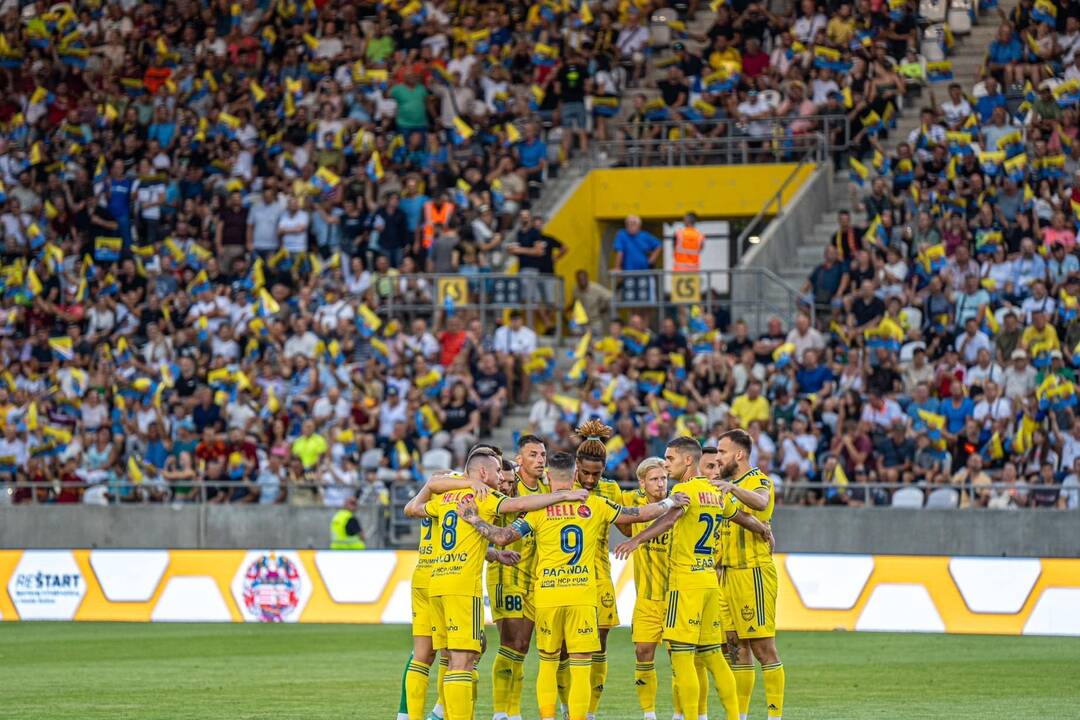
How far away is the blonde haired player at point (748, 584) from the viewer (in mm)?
13922

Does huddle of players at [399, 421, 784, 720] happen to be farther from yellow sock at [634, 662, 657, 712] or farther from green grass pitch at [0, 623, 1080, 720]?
green grass pitch at [0, 623, 1080, 720]

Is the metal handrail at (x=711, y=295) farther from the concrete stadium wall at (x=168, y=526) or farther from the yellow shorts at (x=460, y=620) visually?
the yellow shorts at (x=460, y=620)

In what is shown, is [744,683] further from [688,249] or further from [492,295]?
[492,295]

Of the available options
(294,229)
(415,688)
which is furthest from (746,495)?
(294,229)

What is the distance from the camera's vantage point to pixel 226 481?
28703 mm

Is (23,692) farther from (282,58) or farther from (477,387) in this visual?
(282,58)

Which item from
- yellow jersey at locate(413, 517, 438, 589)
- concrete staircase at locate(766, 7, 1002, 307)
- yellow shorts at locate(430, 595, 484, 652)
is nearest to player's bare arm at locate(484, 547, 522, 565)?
yellow shorts at locate(430, 595, 484, 652)

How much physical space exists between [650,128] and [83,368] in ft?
35.1

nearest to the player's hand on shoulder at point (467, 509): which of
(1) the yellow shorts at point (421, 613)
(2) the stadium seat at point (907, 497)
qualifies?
(1) the yellow shorts at point (421, 613)

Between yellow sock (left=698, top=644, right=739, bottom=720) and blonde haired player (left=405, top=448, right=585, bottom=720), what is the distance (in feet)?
5.64

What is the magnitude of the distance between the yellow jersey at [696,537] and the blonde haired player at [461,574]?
1125 mm

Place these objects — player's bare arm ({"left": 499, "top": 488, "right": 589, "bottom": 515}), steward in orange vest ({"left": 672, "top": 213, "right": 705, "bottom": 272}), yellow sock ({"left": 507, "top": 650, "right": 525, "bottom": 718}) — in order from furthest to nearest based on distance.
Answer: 1. steward in orange vest ({"left": 672, "top": 213, "right": 705, "bottom": 272})
2. yellow sock ({"left": 507, "top": 650, "right": 525, "bottom": 718})
3. player's bare arm ({"left": 499, "top": 488, "right": 589, "bottom": 515})

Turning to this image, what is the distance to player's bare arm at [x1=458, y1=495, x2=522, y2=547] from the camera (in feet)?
41.2

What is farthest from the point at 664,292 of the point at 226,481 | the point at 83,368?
the point at 83,368
